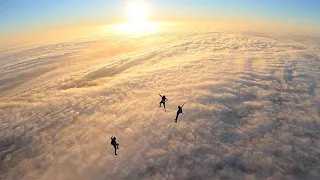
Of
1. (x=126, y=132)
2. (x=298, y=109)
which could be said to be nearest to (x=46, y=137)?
(x=126, y=132)

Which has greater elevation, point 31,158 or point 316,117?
point 316,117

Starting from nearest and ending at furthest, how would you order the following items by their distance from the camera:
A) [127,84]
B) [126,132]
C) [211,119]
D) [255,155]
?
[255,155]
[126,132]
[211,119]
[127,84]

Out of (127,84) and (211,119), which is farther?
(127,84)

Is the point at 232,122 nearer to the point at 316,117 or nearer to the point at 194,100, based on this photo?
the point at 194,100

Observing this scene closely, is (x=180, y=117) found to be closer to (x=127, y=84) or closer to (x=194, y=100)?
(x=194, y=100)

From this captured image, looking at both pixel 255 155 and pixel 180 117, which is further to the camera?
pixel 180 117

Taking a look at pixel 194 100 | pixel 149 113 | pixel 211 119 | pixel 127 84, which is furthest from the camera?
pixel 127 84

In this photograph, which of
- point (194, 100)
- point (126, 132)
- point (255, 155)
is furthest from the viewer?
point (194, 100)

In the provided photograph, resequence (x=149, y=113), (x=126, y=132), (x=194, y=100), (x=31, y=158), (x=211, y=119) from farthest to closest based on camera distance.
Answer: (x=194, y=100), (x=149, y=113), (x=211, y=119), (x=126, y=132), (x=31, y=158)

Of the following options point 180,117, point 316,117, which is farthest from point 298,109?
point 180,117

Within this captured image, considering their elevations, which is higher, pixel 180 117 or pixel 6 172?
pixel 180 117
